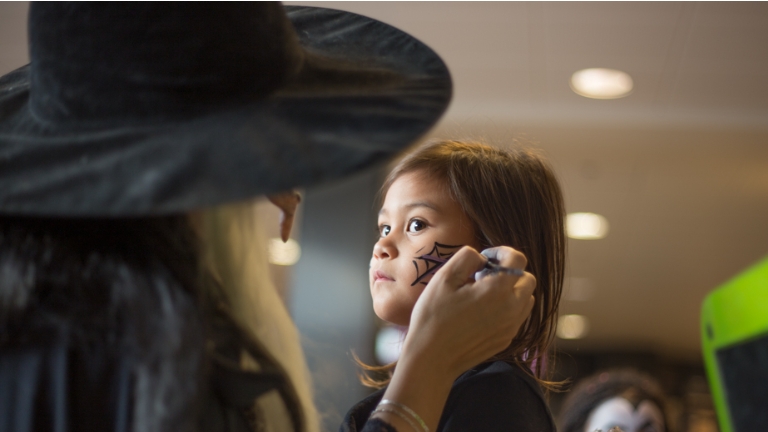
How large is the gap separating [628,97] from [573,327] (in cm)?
965

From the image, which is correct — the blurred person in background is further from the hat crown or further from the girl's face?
the girl's face

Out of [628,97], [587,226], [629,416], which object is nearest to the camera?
[629,416]

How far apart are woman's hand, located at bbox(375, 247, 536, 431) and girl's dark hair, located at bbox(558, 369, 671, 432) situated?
161 cm

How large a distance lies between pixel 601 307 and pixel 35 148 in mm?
10637

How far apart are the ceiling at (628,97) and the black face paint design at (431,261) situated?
0.37 metres

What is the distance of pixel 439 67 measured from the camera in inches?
28.9

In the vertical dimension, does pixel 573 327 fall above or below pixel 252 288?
below

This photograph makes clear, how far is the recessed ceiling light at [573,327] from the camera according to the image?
38.9ft

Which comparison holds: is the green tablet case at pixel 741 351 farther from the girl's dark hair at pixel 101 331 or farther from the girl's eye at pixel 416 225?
the girl's dark hair at pixel 101 331

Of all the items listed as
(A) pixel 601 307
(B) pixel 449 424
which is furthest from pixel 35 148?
(A) pixel 601 307

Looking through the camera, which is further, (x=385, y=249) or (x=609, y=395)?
(x=609, y=395)

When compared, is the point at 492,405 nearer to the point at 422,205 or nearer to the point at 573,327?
the point at 422,205

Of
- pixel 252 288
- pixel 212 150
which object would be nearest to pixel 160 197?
pixel 212 150

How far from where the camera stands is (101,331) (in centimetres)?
56
